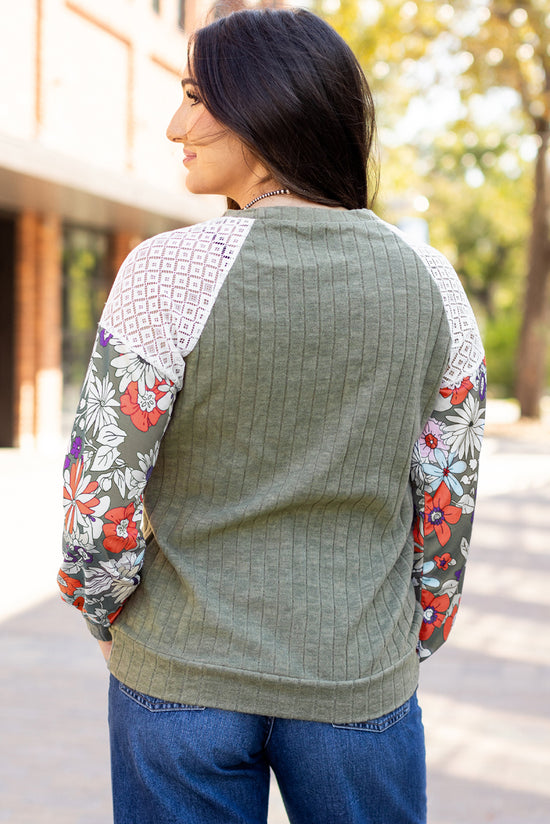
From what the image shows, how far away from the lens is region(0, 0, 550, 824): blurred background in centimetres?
363

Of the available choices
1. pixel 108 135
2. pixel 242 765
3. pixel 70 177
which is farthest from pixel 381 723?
pixel 108 135

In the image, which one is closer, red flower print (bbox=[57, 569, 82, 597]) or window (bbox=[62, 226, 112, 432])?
red flower print (bbox=[57, 569, 82, 597])

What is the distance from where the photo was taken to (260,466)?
129cm

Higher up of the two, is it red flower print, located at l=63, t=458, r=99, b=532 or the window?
red flower print, located at l=63, t=458, r=99, b=532

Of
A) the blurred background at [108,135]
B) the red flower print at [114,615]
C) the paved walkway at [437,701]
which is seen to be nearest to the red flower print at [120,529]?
the red flower print at [114,615]

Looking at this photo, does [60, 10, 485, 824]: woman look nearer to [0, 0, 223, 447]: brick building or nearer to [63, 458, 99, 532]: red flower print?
[63, 458, 99, 532]: red flower print

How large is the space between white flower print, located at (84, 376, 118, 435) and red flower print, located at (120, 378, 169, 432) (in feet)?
0.06

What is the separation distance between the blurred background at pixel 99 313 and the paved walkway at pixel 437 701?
0.01 m

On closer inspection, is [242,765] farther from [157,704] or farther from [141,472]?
[141,472]

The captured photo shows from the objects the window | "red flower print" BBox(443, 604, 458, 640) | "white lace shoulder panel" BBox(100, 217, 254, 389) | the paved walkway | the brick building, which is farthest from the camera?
the window

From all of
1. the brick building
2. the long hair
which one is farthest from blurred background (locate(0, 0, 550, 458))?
the long hair

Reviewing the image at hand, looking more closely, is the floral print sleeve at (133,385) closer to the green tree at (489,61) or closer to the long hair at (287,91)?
the long hair at (287,91)

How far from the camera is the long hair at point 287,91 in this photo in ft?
4.28

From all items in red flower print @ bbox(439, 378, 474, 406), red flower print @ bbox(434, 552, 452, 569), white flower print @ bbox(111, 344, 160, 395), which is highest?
white flower print @ bbox(111, 344, 160, 395)
